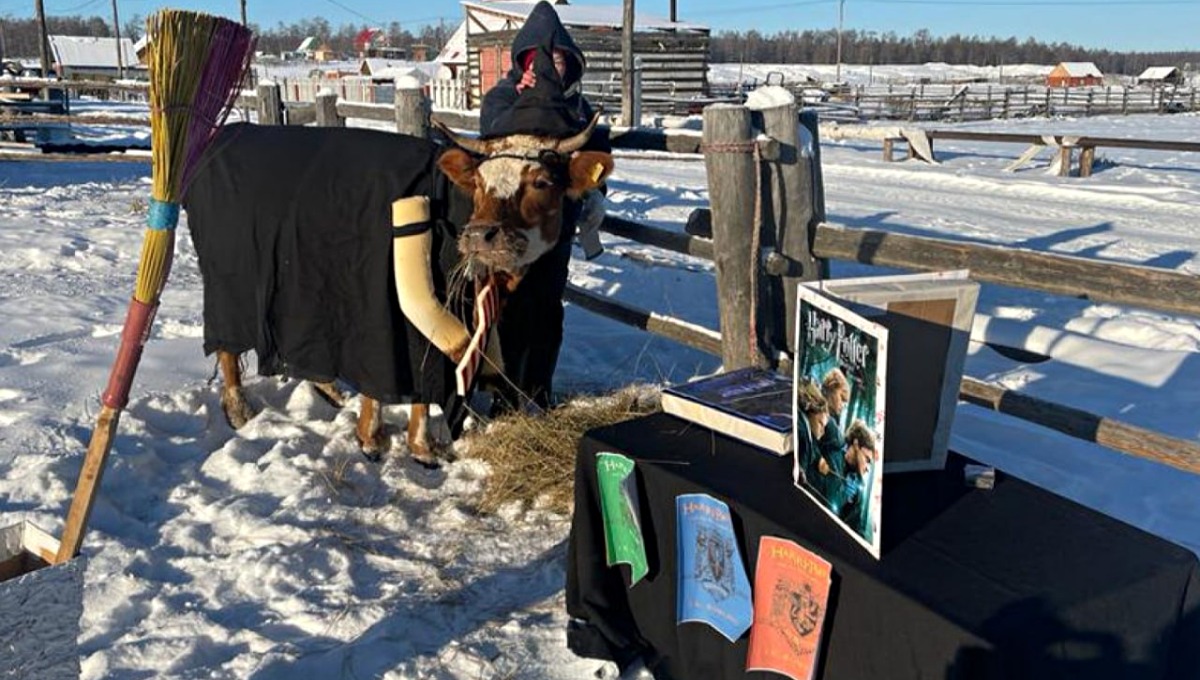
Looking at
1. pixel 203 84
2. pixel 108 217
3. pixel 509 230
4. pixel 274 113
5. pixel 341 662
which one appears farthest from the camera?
pixel 108 217

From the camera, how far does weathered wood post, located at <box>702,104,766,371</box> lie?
13.1 ft

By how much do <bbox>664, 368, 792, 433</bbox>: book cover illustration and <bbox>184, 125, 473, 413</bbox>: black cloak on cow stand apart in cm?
162

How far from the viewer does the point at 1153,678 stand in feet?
6.98

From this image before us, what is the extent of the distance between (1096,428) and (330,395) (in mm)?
3555

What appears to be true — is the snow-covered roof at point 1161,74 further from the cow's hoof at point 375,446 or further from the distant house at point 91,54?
the cow's hoof at point 375,446

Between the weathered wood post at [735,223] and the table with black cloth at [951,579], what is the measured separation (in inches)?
58.0

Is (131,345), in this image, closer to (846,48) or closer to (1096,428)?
(1096,428)

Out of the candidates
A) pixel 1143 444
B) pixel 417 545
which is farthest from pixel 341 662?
pixel 1143 444

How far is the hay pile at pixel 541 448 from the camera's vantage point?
4.10 metres

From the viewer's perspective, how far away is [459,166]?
419 centimetres

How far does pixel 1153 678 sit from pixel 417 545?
2.48 metres

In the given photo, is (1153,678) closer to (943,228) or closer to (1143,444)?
(1143,444)

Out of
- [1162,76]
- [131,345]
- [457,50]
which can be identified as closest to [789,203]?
[131,345]

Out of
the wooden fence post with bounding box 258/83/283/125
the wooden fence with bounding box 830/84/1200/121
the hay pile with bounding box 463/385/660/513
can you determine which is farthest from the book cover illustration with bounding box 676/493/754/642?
the wooden fence with bounding box 830/84/1200/121
